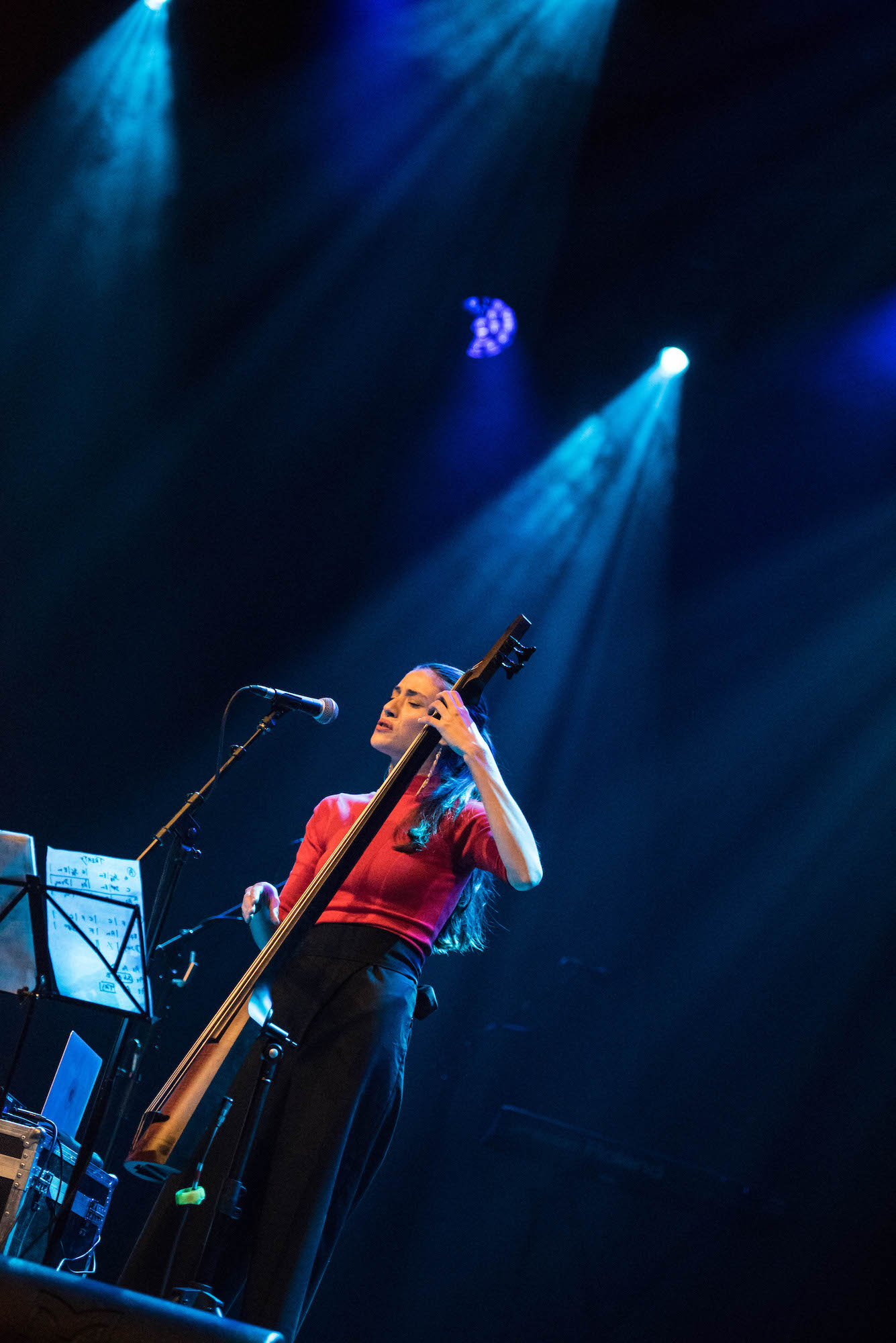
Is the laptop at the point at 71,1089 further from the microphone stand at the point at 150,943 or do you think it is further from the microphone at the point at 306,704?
Answer: the microphone at the point at 306,704

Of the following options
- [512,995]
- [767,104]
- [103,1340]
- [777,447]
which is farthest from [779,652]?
[103,1340]

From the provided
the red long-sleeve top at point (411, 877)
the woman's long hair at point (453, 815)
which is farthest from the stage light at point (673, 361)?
the red long-sleeve top at point (411, 877)

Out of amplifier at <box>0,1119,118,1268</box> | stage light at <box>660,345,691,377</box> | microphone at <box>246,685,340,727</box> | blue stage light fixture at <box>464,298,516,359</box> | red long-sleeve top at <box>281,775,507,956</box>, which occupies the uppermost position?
stage light at <box>660,345,691,377</box>

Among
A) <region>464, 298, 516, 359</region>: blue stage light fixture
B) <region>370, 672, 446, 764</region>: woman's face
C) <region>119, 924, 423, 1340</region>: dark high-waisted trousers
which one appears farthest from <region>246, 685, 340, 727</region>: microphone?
<region>464, 298, 516, 359</region>: blue stage light fixture

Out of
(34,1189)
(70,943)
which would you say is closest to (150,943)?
(34,1189)

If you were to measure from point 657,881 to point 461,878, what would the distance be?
3.13 m

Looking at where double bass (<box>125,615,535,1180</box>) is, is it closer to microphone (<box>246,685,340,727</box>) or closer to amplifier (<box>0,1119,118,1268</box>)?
amplifier (<box>0,1119,118,1268</box>)

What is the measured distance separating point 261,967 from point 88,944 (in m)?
0.66

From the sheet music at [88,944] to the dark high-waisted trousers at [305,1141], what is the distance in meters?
0.56

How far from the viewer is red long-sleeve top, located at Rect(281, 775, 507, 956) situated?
2279 mm

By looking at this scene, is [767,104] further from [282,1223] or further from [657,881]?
[282,1223]

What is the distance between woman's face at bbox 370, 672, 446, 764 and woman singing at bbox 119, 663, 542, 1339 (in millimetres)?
42

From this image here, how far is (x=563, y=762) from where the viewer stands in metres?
5.53

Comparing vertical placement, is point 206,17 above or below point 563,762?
above
